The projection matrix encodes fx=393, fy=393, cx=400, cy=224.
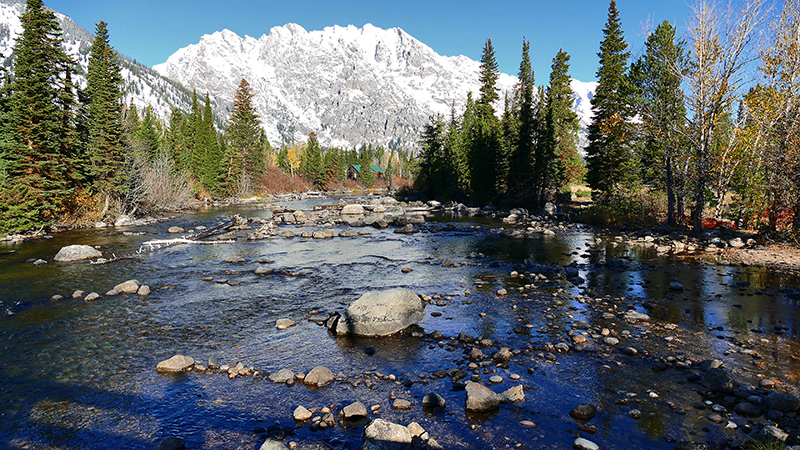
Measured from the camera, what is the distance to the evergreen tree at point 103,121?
31.0 meters

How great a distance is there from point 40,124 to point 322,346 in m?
28.9

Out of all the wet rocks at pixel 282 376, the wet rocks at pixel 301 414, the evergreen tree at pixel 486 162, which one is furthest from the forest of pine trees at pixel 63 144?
the evergreen tree at pixel 486 162

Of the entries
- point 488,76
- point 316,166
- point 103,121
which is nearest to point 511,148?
point 488,76

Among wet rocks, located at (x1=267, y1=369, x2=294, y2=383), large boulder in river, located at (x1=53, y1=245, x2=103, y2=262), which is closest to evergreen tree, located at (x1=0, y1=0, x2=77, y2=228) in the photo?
large boulder in river, located at (x1=53, y1=245, x2=103, y2=262)

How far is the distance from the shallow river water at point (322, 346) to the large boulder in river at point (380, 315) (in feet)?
1.11

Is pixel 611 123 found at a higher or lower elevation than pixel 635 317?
higher

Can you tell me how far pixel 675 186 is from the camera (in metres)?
26.9

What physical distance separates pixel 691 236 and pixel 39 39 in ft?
145

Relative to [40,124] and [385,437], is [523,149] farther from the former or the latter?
[385,437]

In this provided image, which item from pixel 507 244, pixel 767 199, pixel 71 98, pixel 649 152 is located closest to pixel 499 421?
pixel 507 244

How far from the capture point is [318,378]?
25.1ft

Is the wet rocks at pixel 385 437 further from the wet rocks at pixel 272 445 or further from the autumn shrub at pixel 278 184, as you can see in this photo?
the autumn shrub at pixel 278 184

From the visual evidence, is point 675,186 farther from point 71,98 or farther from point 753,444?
point 71,98

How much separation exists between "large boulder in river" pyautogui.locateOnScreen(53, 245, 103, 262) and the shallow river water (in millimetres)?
1399
